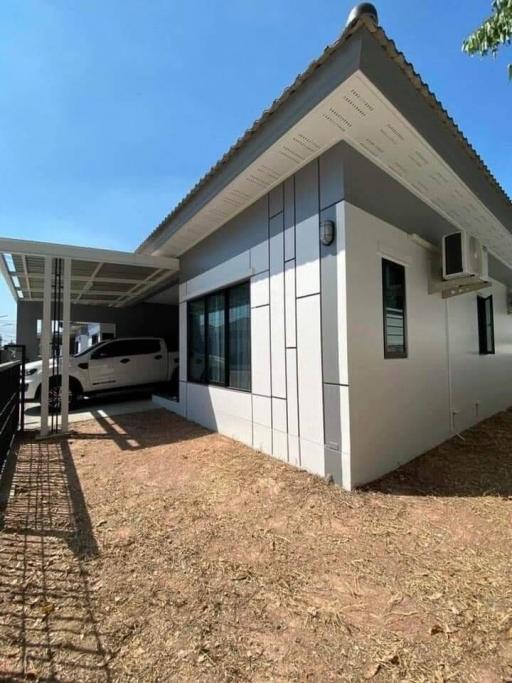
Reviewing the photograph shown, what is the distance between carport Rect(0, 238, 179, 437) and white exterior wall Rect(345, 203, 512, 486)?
4.73 meters

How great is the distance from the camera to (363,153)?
3.72 m

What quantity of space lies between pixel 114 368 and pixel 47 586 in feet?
24.5

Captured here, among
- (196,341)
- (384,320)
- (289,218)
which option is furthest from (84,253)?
(384,320)

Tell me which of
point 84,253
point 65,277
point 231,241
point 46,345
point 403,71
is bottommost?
point 46,345

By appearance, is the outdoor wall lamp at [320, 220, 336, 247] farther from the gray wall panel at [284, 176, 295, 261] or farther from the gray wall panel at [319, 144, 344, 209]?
the gray wall panel at [284, 176, 295, 261]

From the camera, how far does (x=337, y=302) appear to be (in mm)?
3539

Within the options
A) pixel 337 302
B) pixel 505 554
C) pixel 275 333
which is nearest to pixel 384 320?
pixel 337 302

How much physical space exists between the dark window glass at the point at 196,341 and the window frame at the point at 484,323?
545 centimetres

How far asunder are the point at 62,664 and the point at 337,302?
3246mm

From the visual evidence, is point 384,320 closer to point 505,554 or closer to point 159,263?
Result: point 505,554

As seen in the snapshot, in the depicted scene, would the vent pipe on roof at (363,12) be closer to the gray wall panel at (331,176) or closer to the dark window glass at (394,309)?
the gray wall panel at (331,176)

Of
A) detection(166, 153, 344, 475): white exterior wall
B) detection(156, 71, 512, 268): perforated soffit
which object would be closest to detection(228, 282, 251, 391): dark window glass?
detection(166, 153, 344, 475): white exterior wall

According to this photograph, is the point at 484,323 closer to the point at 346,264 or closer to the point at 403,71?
the point at 346,264

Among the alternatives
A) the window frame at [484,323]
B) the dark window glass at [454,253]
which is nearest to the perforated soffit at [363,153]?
the dark window glass at [454,253]
